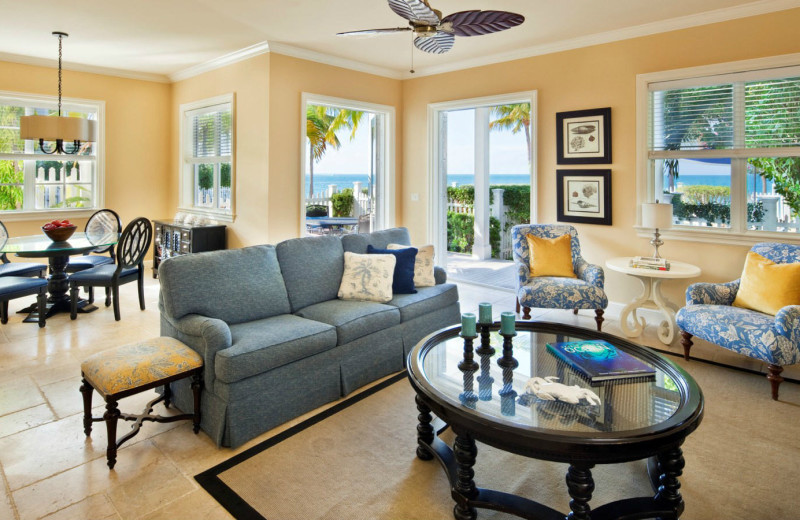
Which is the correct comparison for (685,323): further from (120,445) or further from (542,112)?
(120,445)

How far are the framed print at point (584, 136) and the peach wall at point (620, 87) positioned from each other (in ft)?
0.22

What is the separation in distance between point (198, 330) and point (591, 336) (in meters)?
2.18

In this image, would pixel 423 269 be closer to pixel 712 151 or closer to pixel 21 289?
pixel 712 151

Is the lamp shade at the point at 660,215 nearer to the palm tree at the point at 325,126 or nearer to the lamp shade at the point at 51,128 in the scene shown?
the palm tree at the point at 325,126

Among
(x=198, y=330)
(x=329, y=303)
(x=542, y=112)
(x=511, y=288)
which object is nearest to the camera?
(x=198, y=330)

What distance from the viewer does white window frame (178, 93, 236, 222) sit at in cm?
572

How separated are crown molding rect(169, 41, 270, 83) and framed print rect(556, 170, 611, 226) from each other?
3437 mm

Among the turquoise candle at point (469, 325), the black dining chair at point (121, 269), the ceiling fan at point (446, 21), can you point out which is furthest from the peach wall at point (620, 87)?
the black dining chair at point (121, 269)

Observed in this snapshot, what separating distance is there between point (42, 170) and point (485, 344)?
20.9 ft

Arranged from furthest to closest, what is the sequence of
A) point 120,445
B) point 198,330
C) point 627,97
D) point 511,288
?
point 511,288 → point 627,97 → point 198,330 → point 120,445

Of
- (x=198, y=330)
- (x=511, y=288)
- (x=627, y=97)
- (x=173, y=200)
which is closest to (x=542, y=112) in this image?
(x=627, y=97)

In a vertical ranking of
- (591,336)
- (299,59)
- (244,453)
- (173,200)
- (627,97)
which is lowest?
(244,453)

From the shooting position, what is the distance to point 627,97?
4.61 metres

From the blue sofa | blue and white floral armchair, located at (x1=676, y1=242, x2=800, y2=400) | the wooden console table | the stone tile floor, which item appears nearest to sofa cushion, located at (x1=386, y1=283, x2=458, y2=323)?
the blue sofa
